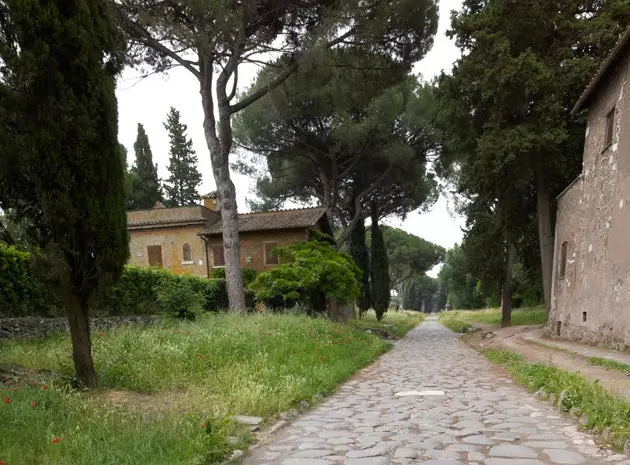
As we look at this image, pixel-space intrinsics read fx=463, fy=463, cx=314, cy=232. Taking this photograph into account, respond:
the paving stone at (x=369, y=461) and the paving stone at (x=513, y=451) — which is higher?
the paving stone at (x=369, y=461)

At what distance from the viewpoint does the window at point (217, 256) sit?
91.1 ft

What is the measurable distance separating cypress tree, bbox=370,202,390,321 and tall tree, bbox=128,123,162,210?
78.5 feet

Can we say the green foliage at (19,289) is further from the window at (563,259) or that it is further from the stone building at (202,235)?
the stone building at (202,235)

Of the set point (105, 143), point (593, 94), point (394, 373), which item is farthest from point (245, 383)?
point (593, 94)

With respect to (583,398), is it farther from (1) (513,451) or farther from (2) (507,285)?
(2) (507,285)

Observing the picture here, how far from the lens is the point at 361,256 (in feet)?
105

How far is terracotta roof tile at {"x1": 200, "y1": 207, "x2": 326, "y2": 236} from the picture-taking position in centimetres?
2587

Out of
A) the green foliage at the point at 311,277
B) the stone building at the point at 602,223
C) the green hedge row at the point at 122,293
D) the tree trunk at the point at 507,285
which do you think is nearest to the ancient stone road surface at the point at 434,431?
the green hedge row at the point at 122,293

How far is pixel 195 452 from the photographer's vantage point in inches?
155

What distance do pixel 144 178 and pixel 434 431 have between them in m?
44.9

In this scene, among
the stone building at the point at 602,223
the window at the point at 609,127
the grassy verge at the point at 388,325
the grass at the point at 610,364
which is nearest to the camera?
the grass at the point at 610,364

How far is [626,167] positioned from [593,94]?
3.40m

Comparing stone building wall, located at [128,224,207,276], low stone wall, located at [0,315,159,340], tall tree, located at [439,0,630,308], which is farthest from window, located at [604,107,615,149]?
stone building wall, located at [128,224,207,276]

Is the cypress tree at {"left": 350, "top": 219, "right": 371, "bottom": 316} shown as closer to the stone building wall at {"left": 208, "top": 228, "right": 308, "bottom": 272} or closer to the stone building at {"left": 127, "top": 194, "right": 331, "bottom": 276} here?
the stone building at {"left": 127, "top": 194, "right": 331, "bottom": 276}
